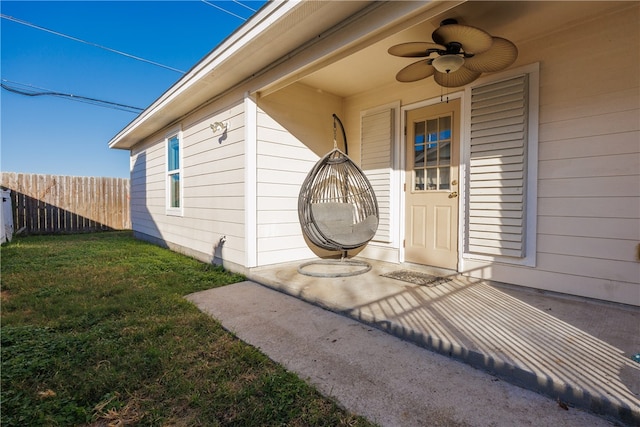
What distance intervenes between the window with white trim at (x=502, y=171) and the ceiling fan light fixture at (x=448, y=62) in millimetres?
755

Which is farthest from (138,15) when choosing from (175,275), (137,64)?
(175,275)

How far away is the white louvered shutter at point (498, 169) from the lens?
283 cm

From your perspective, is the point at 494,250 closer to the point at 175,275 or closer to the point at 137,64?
the point at 175,275

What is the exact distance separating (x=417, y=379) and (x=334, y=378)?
0.43 m

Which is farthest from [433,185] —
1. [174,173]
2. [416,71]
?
[174,173]

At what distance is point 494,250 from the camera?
9.87ft

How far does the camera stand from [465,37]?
2256 millimetres

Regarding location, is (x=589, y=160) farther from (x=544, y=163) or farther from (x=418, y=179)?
(x=418, y=179)

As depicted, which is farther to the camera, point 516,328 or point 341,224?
point 341,224

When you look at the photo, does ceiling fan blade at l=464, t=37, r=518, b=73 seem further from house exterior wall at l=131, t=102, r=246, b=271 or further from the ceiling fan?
house exterior wall at l=131, t=102, r=246, b=271

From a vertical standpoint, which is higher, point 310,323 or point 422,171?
point 422,171

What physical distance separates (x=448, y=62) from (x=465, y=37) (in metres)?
0.25

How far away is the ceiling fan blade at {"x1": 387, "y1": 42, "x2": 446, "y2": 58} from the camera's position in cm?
235

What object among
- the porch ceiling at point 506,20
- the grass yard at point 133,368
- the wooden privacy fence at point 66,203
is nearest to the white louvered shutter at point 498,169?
the porch ceiling at point 506,20
